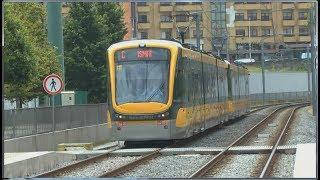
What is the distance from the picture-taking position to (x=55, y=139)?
23.1 metres

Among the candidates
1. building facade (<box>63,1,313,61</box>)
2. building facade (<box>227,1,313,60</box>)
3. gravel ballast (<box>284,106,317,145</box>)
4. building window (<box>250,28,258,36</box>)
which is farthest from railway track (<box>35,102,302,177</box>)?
building window (<box>250,28,258,36</box>)

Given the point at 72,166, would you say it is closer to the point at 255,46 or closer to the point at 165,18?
the point at 165,18

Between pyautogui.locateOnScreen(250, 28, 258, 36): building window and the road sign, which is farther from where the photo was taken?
pyautogui.locateOnScreen(250, 28, 258, 36): building window

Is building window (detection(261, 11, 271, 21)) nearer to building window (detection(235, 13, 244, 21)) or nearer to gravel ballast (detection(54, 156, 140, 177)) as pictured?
building window (detection(235, 13, 244, 21))

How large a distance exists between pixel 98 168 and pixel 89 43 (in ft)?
37.4

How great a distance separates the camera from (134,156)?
19.4 metres

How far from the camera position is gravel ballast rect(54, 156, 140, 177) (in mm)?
15173

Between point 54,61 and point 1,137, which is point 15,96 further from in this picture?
point 1,137

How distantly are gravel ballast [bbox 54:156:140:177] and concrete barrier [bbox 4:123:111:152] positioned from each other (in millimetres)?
1997

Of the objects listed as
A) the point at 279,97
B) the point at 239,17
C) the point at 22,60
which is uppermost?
the point at 239,17

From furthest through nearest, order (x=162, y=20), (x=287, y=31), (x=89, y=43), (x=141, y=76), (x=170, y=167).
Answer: (x=89, y=43), (x=287, y=31), (x=162, y=20), (x=141, y=76), (x=170, y=167)

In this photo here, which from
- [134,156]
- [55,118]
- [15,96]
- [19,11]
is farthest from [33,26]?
[134,156]

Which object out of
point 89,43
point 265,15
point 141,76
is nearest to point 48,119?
point 141,76

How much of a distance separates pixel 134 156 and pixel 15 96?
9694 millimetres
